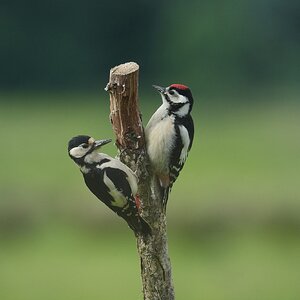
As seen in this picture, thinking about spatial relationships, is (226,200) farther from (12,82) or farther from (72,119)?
(12,82)

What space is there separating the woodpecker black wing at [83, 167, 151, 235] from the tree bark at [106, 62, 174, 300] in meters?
0.08

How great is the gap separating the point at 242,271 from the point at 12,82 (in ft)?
58.3

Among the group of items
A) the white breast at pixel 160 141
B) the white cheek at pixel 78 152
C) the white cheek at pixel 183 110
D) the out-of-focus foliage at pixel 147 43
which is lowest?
the white cheek at pixel 78 152

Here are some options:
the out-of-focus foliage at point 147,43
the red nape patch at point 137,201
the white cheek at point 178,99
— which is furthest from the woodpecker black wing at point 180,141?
the out-of-focus foliage at point 147,43

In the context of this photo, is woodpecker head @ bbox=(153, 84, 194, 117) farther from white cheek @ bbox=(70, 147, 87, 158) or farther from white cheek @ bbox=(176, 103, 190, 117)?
white cheek @ bbox=(70, 147, 87, 158)

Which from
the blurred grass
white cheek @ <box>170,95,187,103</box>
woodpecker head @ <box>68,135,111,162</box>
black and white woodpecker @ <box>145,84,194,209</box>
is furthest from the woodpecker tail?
the blurred grass

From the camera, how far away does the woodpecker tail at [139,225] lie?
15.6ft

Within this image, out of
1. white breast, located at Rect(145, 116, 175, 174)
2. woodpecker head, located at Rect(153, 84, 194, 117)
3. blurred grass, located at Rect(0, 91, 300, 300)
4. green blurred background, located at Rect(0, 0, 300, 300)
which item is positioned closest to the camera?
white breast, located at Rect(145, 116, 175, 174)

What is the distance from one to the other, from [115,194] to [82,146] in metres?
0.24

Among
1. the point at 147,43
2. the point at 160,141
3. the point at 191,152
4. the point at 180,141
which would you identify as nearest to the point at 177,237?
the point at 191,152

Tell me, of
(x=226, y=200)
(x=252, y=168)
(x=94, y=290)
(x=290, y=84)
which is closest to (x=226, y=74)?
(x=290, y=84)

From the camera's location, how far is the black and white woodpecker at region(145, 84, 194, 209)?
4.96 m

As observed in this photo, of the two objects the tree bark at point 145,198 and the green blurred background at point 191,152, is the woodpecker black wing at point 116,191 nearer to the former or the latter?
the tree bark at point 145,198

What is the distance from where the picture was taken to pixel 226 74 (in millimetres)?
29609
